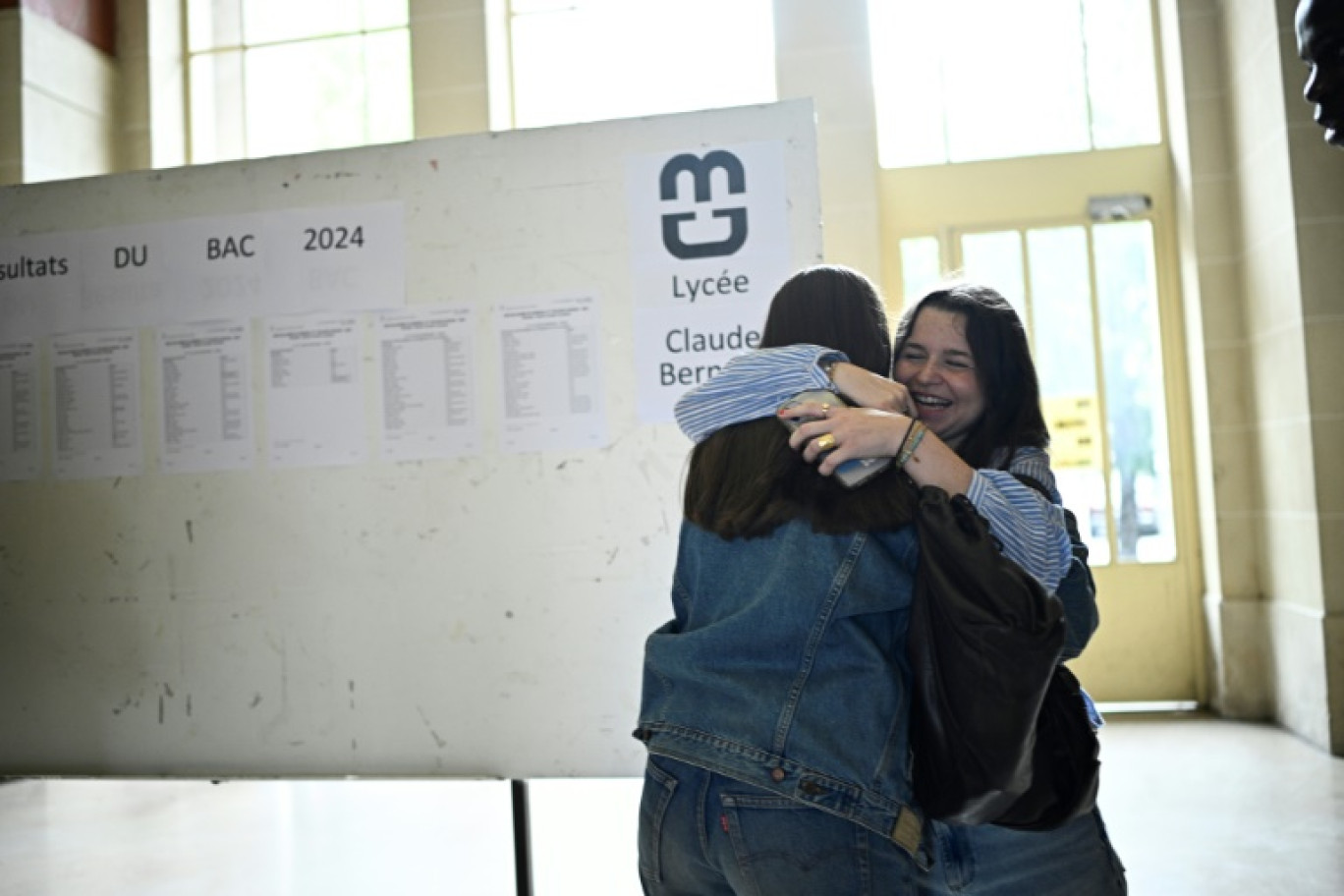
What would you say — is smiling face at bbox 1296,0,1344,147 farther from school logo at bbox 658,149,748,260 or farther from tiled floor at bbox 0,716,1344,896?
tiled floor at bbox 0,716,1344,896

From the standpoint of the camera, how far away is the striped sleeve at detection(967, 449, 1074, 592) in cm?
116

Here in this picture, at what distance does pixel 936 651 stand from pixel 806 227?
1.66 metres

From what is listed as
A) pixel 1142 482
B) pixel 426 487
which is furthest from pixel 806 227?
pixel 1142 482

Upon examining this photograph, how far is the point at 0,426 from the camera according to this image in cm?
305

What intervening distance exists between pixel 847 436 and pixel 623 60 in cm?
511

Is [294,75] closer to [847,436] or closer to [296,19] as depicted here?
[296,19]

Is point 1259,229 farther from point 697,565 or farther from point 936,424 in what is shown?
point 697,565

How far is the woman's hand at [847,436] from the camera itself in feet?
3.78

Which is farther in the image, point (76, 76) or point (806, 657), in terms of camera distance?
point (76, 76)

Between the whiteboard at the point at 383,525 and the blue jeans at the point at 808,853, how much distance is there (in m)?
1.44

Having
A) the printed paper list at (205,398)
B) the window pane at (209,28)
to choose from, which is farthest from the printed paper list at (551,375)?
the window pane at (209,28)

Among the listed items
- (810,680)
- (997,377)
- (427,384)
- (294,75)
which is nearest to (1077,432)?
(427,384)

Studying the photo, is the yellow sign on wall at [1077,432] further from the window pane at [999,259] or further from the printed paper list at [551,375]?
the printed paper list at [551,375]

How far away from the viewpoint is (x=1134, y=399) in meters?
5.39
